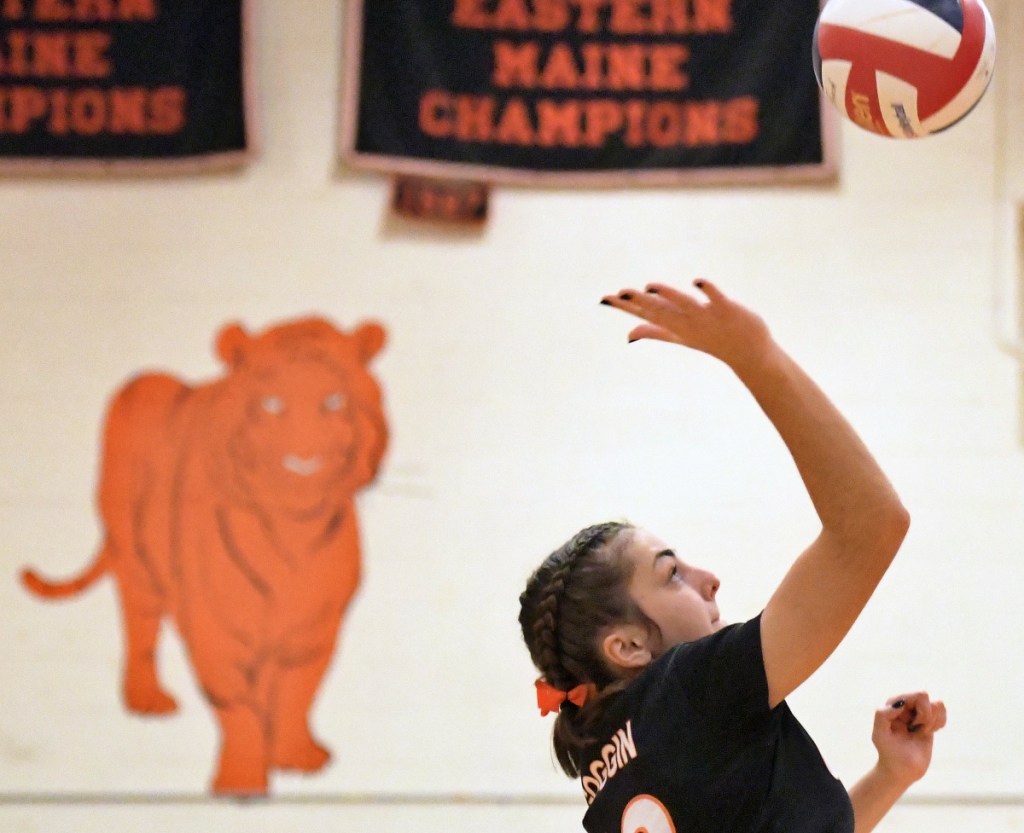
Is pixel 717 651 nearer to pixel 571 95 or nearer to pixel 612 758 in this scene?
pixel 612 758

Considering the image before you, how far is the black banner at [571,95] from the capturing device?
4.43m

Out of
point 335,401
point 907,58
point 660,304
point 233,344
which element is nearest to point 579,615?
point 660,304

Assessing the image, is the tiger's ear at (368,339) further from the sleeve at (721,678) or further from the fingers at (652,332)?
the fingers at (652,332)

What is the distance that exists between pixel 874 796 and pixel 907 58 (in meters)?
1.35

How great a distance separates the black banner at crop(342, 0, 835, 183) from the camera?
4426mm

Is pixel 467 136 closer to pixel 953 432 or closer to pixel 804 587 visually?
pixel 953 432

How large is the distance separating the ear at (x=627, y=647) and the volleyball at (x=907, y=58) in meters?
1.28

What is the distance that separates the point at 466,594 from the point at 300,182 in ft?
5.41

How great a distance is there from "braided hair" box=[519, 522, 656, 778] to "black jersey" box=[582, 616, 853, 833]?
0.11 m

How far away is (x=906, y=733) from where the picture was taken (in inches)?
74.3

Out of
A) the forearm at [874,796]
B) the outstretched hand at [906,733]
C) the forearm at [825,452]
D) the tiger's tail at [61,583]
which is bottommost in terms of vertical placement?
the tiger's tail at [61,583]

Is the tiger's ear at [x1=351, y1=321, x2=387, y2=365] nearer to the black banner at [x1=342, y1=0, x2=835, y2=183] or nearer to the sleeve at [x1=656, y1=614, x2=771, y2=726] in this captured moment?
the black banner at [x1=342, y1=0, x2=835, y2=183]

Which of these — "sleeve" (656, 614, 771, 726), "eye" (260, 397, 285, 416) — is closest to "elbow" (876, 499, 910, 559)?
"sleeve" (656, 614, 771, 726)

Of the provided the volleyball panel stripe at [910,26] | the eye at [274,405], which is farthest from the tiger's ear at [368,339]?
the volleyball panel stripe at [910,26]
